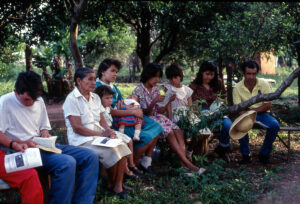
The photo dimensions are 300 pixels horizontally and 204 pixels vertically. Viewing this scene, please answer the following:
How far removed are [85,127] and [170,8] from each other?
6.06m

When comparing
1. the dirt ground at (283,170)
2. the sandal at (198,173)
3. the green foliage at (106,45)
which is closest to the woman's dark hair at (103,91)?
the sandal at (198,173)

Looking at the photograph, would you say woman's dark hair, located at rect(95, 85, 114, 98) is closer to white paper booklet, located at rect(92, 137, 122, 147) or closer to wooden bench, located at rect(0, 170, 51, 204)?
white paper booklet, located at rect(92, 137, 122, 147)

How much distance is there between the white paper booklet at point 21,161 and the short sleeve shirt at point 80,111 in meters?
0.84

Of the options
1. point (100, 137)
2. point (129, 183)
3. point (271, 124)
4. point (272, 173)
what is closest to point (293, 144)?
point (271, 124)

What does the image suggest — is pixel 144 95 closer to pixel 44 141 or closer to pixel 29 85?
pixel 44 141

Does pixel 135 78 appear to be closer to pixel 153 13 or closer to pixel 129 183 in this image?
pixel 153 13

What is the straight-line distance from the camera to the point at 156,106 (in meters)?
5.20

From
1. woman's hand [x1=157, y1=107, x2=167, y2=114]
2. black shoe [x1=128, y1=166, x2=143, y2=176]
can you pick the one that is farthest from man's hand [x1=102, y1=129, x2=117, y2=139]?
woman's hand [x1=157, y1=107, x2=167, y2=114]

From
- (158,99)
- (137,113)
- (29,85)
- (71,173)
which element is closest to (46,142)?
(71,173)

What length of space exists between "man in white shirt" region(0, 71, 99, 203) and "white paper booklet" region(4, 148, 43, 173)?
0.22m

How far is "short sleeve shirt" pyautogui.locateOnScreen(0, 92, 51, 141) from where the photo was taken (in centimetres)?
329

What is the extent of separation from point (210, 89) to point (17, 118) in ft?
10.7

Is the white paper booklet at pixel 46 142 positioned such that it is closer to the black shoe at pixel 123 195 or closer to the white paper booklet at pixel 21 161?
the white paper booklet at pixel 21 161

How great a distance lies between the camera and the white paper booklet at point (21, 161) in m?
2.93
